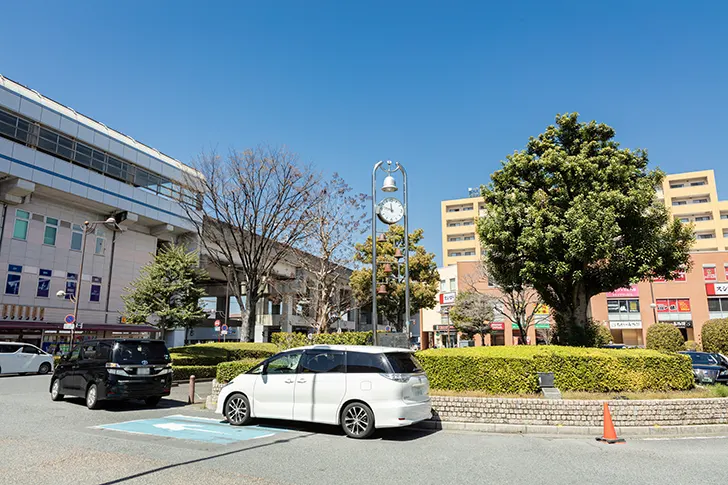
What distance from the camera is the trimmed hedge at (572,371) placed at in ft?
34.2

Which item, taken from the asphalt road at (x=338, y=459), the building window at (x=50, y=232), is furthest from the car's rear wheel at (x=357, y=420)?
the building window at (x=50, y=232)

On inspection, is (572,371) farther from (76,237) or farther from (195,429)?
(76,237)

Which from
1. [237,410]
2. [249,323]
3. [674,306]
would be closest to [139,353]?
[237,410]

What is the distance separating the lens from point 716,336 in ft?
106

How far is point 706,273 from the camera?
4528 centimetres

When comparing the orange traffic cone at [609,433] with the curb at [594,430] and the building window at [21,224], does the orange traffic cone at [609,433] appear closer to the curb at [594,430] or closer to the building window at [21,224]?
the curb at [594,430]

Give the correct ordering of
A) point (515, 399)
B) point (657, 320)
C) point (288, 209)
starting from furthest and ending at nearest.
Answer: point (657, 320)
point (288, 209)
point (515, 399)

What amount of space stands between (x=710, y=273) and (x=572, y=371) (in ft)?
148

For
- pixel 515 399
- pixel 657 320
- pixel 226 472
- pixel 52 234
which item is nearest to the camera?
pixel 226 472

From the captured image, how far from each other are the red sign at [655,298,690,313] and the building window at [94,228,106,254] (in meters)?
50.3

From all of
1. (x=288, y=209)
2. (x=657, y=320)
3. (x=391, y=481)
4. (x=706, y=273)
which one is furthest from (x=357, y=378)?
(x=706, y=273)

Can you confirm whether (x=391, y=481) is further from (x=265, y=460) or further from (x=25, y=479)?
(x=25, y=479)

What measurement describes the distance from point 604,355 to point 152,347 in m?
11.2

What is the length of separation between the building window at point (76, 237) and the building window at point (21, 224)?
11.1 feet
